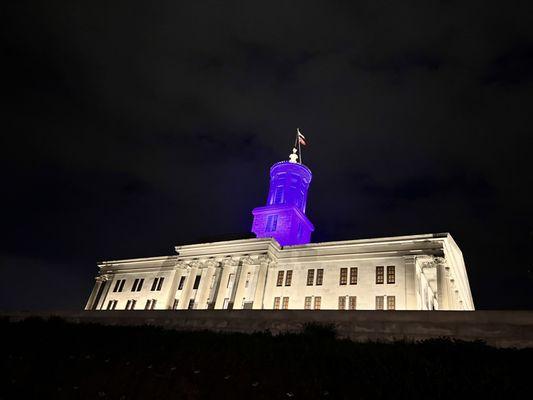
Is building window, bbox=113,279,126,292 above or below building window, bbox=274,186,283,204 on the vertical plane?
below

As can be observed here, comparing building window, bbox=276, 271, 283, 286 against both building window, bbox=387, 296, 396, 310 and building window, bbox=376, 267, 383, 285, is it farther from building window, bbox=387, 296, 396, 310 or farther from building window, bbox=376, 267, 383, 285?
building window, bbox=387, 296, 396, 310

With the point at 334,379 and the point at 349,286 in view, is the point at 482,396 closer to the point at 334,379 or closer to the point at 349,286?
the point at 334,379

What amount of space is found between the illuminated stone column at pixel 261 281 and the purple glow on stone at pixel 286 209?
6.78 metres

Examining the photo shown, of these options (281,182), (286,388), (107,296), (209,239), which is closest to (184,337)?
(286,388)

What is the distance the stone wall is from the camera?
45.3 feet

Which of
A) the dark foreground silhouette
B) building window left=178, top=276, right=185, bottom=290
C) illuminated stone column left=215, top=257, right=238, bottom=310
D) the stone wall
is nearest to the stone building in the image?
building window left=178, top=276, right=185, bottom=290

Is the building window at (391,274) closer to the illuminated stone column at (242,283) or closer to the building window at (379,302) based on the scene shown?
the building window at (379,302)

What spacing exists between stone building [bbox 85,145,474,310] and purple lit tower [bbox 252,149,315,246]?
133 millimetres

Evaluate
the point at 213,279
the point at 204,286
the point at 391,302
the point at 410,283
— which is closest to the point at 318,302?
the point at 391,302

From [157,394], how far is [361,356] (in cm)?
597

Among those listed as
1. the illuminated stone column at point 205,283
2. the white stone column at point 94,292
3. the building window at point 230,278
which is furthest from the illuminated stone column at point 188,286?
the white stone column at point 94,292

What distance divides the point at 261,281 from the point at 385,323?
22233 mm

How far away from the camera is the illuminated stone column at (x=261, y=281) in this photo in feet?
117

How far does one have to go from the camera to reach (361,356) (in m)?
11.4
